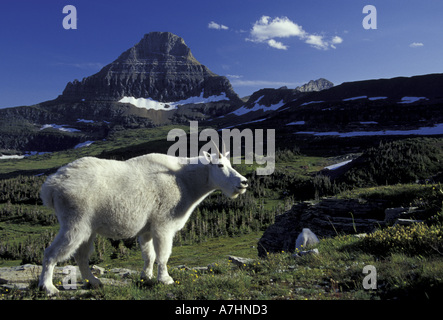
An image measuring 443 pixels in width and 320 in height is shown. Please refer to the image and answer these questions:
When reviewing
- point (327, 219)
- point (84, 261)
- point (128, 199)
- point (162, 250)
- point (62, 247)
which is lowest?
point (327, 219)

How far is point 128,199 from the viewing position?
7.48 meters

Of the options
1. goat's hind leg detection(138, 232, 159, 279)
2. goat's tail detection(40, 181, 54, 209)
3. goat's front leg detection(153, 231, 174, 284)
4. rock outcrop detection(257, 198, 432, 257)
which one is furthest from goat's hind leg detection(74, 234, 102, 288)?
rock outcrop detection(257, 198, 432, 257)

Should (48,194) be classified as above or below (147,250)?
above

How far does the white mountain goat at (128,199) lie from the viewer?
6.89 m

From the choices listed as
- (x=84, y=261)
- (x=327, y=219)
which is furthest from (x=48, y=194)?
(x=327, y=219)

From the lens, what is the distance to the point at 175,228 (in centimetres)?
829

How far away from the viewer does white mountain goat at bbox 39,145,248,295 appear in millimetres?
6887

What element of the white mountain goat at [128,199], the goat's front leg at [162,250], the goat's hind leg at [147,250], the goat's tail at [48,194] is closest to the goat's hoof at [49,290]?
the white mountain goat at [128,199]

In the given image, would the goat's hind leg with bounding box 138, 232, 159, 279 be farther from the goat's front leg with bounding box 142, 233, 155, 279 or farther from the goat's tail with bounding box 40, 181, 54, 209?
the goat's tail with bounding box 40, 181, 54, 209

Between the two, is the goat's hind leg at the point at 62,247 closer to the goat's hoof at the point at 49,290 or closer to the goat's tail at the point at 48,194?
the goat's hoof at the point at 49,290

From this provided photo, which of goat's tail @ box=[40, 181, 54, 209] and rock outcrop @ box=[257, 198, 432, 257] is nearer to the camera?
goat's tail @ box=[40, 181, 54, 209]

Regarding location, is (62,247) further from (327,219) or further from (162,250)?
(327,219)

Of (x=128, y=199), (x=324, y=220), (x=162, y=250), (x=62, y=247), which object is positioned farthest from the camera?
(x=324, y=220)
